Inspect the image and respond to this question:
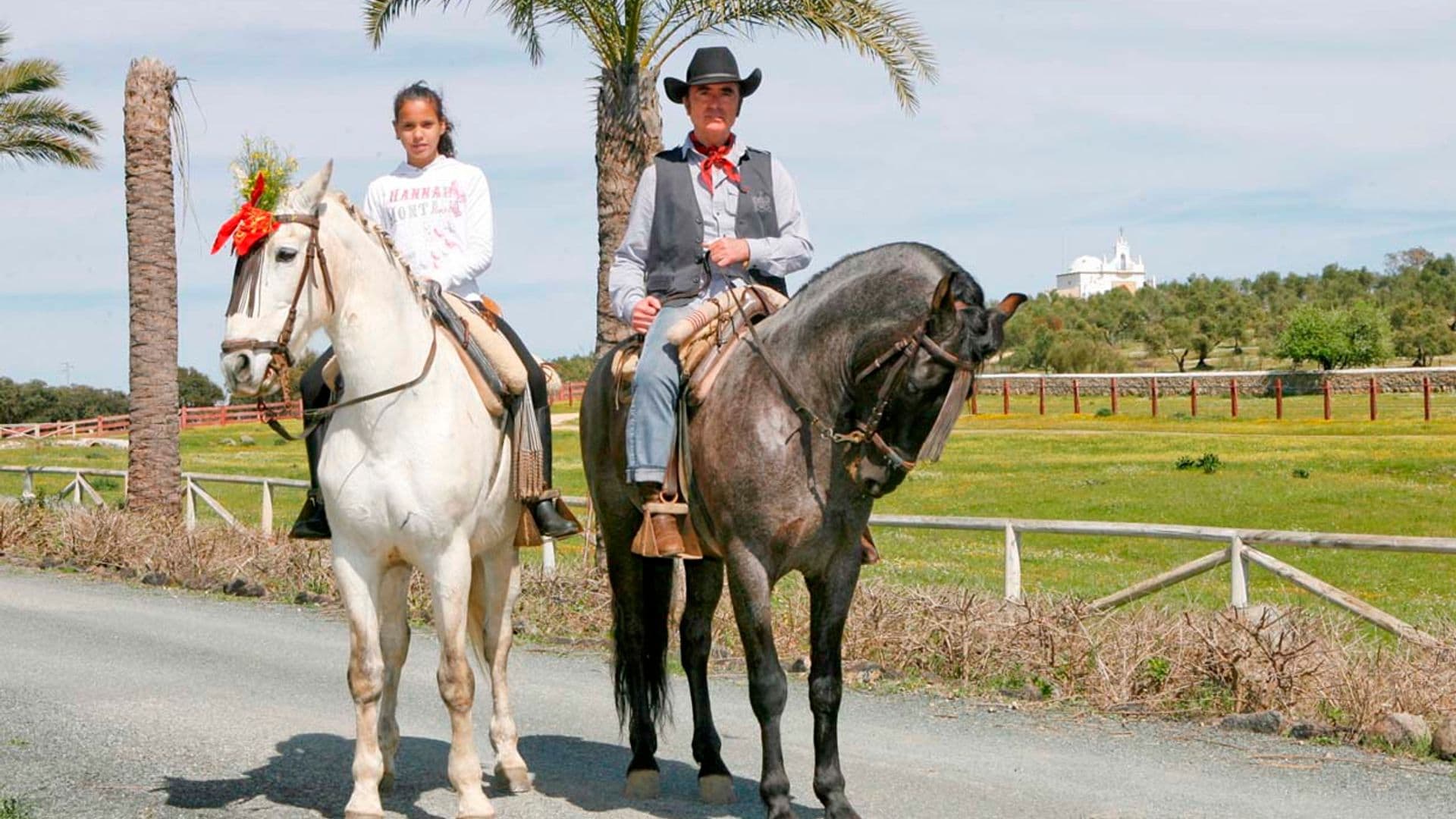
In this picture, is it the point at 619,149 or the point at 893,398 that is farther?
the point at 619,149

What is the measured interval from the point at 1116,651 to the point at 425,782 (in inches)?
177

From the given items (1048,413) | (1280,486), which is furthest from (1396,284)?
(1280,486)

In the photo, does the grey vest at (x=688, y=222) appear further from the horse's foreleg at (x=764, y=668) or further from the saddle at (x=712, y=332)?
the horse's foreleg at (x=764, y=668)

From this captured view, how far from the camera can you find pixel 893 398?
6.09 m

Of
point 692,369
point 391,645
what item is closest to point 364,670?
point 391,645

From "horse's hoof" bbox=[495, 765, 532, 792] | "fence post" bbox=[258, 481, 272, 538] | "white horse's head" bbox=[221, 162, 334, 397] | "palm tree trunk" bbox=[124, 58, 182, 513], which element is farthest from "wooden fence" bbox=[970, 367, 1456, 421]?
"white horse's head" bbox=[221, 162, 334, 397]

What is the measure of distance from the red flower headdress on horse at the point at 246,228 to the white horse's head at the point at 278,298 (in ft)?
0.09

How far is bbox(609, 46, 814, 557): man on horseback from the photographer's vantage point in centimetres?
713

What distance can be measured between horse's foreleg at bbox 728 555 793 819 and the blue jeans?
613mm

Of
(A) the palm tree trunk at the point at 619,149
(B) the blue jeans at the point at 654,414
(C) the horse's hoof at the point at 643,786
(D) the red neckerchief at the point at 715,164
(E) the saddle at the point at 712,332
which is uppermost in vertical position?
(A) the palm tree trunk at the point at 619,149

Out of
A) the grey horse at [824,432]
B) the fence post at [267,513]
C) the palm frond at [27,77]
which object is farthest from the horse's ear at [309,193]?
the palm frond at [27,77]

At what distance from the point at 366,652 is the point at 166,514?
14679mm

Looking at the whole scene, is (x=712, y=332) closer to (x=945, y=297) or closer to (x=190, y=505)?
(x=945, y=297)

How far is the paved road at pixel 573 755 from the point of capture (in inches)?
278
